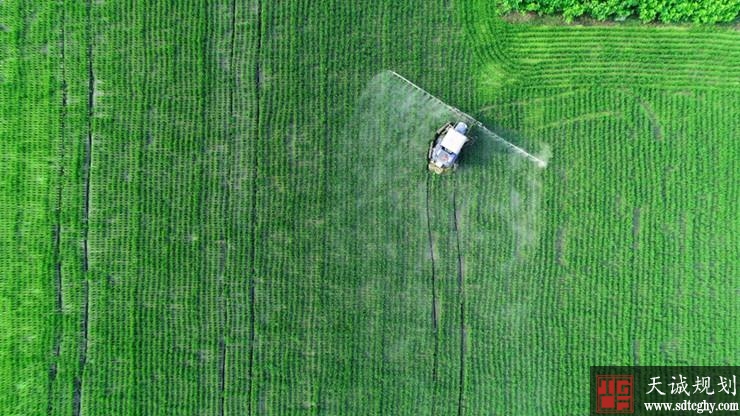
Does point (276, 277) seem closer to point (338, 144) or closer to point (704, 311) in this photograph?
point (338, 144)

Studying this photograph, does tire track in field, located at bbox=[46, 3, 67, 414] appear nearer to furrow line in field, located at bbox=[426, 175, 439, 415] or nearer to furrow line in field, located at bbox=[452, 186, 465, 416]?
furrow line in field, located at bbox=[426, 175, 439, 415]

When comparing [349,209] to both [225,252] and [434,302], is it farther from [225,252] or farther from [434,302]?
[225,252]

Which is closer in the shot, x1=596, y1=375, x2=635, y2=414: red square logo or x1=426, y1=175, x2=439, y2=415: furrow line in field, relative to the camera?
x1=596, y1=375, x2=635, y2=414: red square logo

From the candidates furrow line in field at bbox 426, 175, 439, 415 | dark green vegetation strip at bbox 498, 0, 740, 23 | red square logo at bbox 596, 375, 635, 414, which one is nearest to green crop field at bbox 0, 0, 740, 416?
furrow line in field at bbox 426, 175, 439, 415

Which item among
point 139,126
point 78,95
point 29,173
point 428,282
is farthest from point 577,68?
point 29,173

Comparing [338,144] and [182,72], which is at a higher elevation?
[182,72]

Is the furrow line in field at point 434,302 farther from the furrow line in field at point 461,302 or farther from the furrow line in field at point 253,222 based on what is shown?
the furrow line in field at point 253,222
